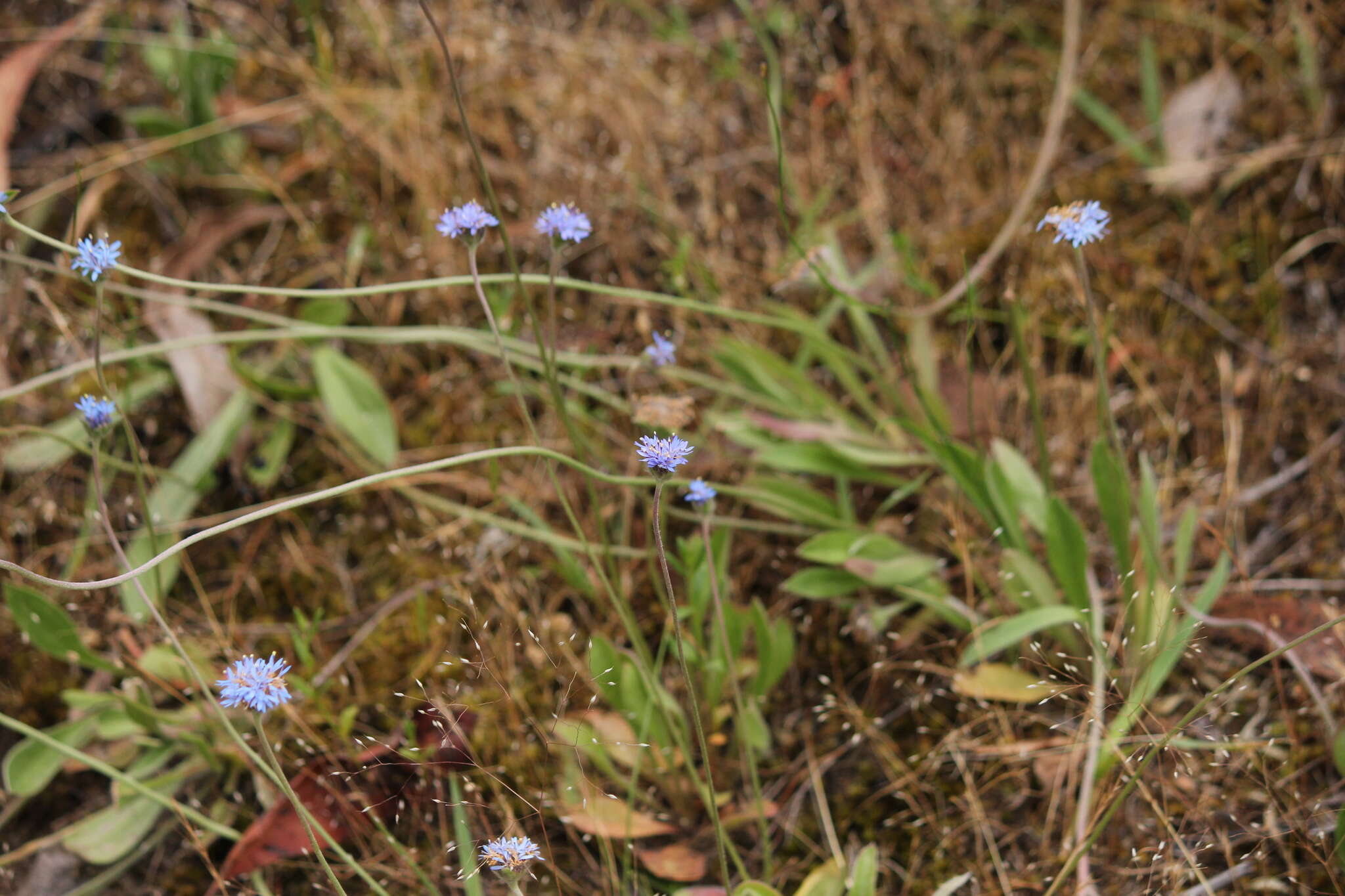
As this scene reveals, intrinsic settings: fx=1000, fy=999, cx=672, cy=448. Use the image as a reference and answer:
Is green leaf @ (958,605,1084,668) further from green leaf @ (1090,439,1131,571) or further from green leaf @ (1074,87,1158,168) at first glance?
green leaf @ (1074,87,1158,168)

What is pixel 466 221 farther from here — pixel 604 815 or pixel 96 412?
pixel 604 815

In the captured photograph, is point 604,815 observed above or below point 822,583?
below

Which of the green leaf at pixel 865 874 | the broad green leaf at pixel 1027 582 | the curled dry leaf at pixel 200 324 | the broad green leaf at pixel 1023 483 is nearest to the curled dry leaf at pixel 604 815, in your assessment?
the green leaf at pixel 865 874

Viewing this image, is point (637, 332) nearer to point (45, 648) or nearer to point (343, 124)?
point (343, 124)

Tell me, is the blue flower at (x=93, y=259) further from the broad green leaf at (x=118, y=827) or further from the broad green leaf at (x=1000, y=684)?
the broad green leaf at (x=1000, y=684)

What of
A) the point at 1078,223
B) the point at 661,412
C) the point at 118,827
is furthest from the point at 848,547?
→ the point at 118,827
